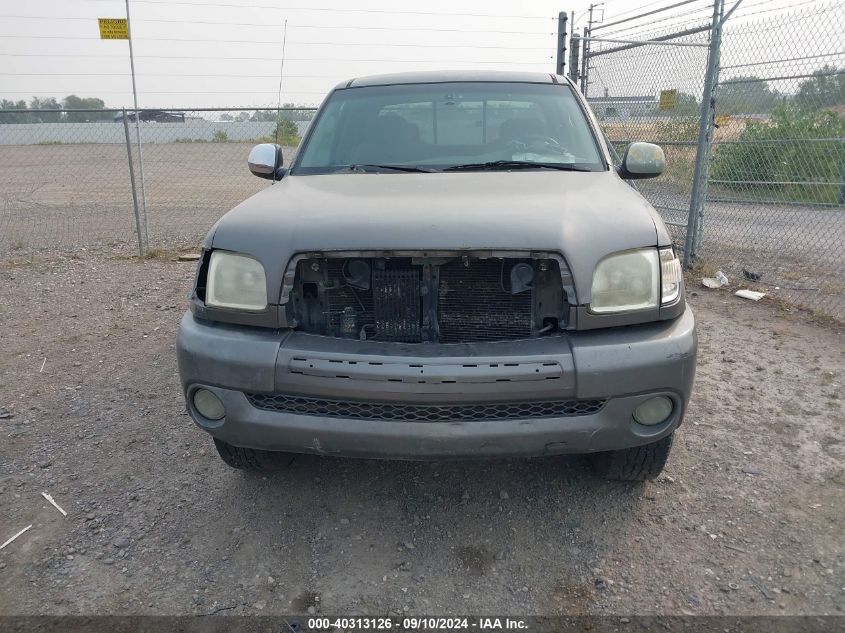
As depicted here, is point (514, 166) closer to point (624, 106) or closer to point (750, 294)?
point (750, 294)

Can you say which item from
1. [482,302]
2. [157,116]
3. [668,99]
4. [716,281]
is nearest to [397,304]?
[482,302]

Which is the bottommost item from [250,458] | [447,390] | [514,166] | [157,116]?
[250,458]

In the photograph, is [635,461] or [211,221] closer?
[635,461]

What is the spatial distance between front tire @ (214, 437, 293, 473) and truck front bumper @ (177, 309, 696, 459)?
1.44ft

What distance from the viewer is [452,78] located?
392 cm

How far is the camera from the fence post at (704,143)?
6184mm

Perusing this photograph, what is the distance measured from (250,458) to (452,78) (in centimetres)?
254

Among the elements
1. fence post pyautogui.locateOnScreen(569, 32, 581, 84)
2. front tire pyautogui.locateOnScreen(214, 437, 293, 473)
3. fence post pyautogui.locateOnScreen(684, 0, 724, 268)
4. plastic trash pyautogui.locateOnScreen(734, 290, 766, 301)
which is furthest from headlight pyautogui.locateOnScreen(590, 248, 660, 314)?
fence post pyautogui.locateOnScreen(569, 32, 581, 84)

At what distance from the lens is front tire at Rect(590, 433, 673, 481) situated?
265cm

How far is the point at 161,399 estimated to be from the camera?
386 centimetres

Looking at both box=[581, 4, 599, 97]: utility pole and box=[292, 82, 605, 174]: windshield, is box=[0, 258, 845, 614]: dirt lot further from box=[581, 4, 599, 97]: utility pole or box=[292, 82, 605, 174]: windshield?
box=[581, 4, 599, 97]: utility pole

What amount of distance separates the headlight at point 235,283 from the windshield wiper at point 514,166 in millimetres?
1265

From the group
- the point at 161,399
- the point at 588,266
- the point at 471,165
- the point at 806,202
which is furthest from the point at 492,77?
the point at 806,202

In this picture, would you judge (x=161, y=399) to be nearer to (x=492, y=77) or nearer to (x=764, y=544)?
(x=492, y=77)
